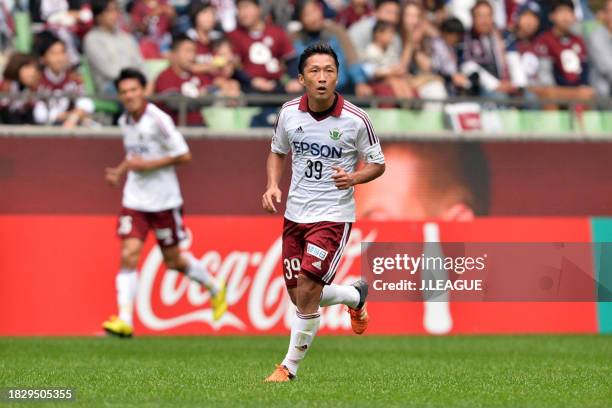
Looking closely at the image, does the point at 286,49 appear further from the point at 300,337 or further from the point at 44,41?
the point at 300,337

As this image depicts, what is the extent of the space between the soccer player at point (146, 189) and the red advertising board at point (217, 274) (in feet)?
3.19

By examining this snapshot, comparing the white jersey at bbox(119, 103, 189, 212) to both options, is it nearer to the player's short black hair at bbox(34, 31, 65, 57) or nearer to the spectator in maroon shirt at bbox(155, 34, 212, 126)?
the spectator in maroon shirt at bbox(155, 34, 212, 126)

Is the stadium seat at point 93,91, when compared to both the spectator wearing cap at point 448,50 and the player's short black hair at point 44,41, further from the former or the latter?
the spectator wearing cap at point 448,50

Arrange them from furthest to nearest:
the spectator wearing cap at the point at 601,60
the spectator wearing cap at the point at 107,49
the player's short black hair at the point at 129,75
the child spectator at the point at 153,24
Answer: the spectator wearing cap at the point at 601,60 < the child spectator at the point at 153,24 < the spectator wearing cap at the point at 107,49 < the player's short black hair at the point at 129,75

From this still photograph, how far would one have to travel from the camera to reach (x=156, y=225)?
1421 cm

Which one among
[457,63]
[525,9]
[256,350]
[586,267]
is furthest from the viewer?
[525,9]

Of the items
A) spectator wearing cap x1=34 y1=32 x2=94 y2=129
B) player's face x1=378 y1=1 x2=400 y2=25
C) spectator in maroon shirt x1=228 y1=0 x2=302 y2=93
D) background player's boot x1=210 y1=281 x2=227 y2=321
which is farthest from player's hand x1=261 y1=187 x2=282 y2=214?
player's face x1=378 y1=1 x2=400 y2=25

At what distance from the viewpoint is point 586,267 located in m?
10.4

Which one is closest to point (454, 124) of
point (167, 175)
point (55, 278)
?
point (167, 175)

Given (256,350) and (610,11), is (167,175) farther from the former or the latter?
(610,11)

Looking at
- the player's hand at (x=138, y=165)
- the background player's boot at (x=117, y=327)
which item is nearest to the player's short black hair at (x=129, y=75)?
the player's hand at (x=138, y=165)

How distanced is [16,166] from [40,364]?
523 cm

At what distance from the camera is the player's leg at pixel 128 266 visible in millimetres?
13738

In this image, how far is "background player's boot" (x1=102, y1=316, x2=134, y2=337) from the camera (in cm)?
1364
